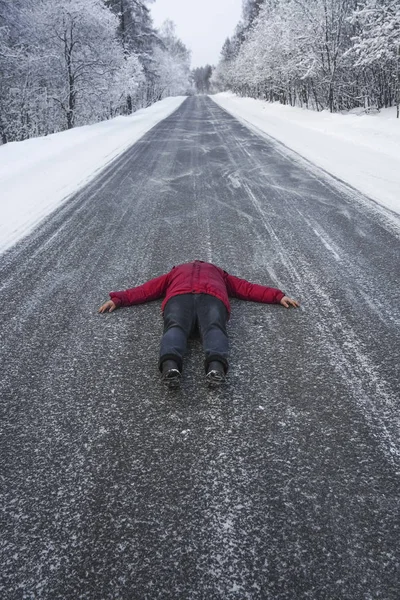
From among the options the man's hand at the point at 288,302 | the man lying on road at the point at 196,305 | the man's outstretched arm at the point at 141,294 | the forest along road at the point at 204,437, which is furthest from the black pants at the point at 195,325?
the man's hand at the point at 288,302

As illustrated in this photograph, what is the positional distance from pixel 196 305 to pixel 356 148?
9932 millimetres

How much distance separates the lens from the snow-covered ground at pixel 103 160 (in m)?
6.34

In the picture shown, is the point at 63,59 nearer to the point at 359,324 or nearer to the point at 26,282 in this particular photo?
the point at 26,282

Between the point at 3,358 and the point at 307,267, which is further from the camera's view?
the point at 307,267

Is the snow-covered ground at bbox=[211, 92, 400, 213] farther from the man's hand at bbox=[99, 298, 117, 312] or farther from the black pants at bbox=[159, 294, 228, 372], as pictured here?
the man's hand at bbox=[99, 298, 117, 312]

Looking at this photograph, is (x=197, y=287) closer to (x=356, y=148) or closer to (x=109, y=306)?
(x=109, y=306)

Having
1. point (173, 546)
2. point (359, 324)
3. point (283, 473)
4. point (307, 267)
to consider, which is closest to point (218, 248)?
point (307, 267)

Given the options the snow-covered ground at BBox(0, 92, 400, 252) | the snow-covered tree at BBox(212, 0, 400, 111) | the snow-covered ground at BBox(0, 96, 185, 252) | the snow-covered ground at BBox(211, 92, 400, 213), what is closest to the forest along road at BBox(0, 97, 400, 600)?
the snow-covered ground at BBox(0, 96, 185, 252)

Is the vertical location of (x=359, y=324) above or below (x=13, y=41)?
below

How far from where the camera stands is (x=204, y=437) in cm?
204

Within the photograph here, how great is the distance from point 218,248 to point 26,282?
79.5 inches

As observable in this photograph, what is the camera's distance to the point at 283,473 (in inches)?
71.9

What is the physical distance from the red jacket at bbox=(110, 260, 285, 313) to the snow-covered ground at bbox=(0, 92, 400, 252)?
2.30 metres

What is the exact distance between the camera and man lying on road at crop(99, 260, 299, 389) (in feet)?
7.75
